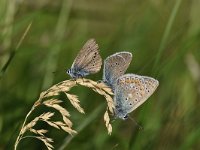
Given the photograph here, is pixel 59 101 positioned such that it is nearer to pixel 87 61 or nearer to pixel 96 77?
pixel 87 61

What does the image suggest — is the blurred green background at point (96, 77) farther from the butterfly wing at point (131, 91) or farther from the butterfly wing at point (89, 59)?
the butterfly wing at point (89, 59)

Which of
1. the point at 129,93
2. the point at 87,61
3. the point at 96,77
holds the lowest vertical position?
the point at 96,77

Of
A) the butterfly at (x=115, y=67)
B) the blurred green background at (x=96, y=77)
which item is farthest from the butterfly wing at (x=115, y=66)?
the blurred green background at (x=96, y=77)

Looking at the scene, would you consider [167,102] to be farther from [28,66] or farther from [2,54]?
[2,54]

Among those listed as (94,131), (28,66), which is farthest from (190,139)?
(28,66)

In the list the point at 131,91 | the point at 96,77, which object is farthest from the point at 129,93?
the point at 96,77
